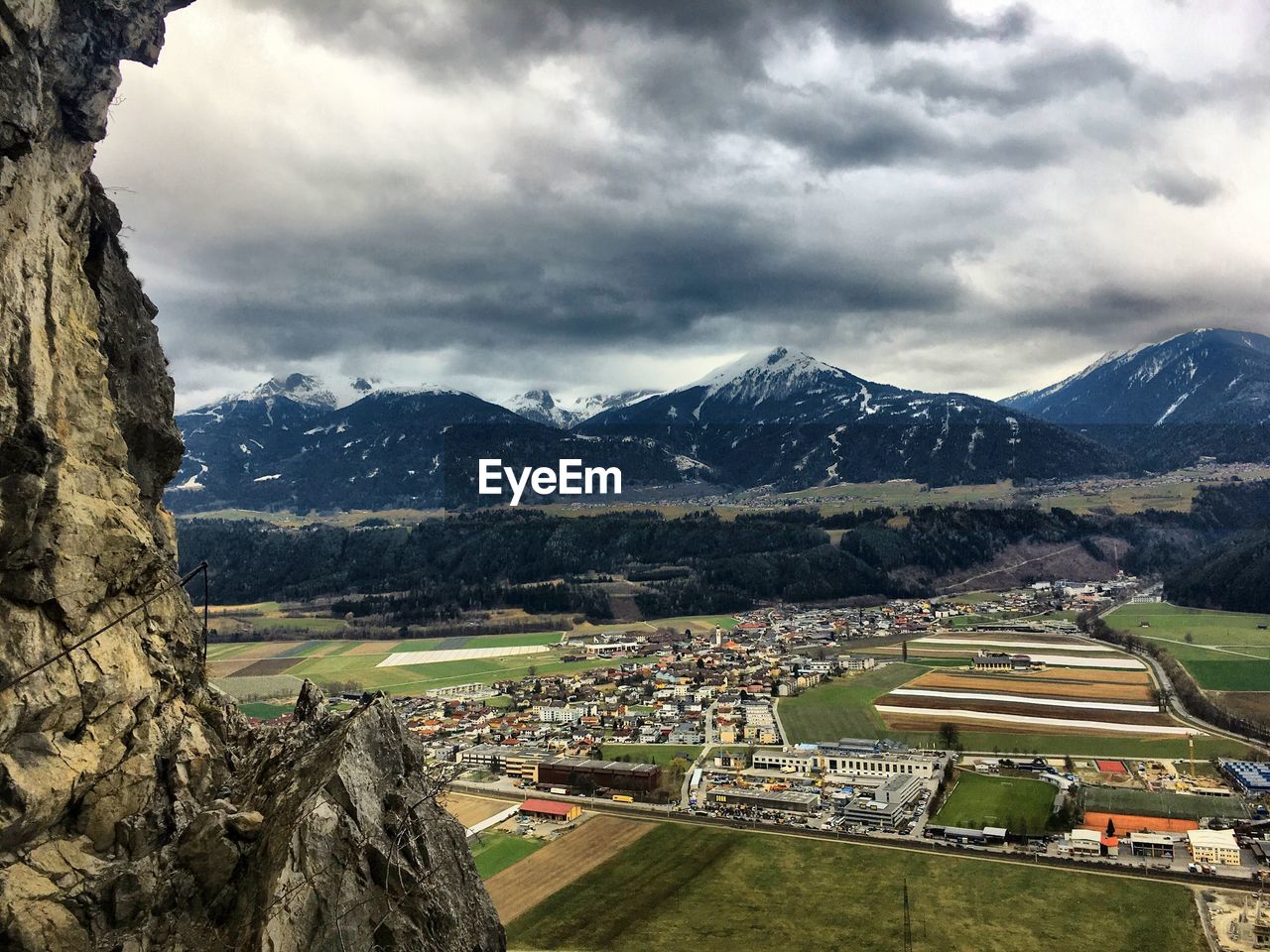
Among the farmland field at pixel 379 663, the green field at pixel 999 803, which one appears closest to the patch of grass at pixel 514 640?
the farmland field at pixel 379 663

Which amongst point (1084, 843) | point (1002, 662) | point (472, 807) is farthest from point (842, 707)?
point (472, 807)

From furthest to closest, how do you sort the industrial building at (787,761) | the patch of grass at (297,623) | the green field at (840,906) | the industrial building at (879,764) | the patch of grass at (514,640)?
the patch of grass at (297,623)
the patch of grass at (514,640)
the industrial building at (787,761)
the industrial building at (879,764)
the green field at (840,906)

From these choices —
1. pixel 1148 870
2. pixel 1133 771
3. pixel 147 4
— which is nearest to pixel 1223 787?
pixel 1133 771

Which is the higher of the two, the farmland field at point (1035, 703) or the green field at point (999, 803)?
the farmland field at point (1035, 703)

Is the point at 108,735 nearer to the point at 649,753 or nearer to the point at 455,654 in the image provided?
the point at 649,753

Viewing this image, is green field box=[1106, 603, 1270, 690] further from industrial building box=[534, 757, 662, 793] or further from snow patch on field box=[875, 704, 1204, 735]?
industrial building box=[534, 757, 662, 793]

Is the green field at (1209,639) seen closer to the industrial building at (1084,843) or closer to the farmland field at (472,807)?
the industrial building at (1084,843)
